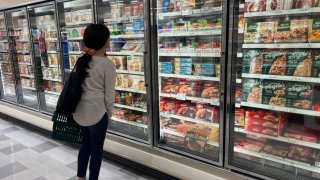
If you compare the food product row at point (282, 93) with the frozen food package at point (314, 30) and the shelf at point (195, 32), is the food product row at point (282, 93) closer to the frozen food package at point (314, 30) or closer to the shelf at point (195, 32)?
the frozen food package at point (314, 30)

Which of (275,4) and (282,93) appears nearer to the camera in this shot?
(275,4)

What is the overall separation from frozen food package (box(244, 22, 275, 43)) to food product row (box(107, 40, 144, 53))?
4.10 ft

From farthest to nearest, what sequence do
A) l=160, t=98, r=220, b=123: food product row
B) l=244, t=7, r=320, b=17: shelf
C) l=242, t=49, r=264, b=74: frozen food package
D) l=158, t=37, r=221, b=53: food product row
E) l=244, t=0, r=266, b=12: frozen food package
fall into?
l=160, t=98, r=220, b=123: food product row
l=158, t=37, r=221, b=53: food product row
l=242, t=49, r=264, b=74: frozen food package
l=244, t=0, r=266, b=12: frozen food package
l=244, t=7, r=320, b=17: shelf

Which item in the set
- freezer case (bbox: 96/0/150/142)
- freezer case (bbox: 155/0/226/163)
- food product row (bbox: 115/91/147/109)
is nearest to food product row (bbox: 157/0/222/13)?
freezer case (bbox: 155/0/226/163)

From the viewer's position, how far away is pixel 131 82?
310cm

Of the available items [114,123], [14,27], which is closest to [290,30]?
[114,123]

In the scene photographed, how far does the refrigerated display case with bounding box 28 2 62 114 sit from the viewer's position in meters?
4.01

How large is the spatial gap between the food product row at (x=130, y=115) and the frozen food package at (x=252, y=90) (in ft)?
4.54

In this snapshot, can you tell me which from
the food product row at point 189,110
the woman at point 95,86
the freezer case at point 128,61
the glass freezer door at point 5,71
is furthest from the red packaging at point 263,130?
the glass freezer door at point 5,71

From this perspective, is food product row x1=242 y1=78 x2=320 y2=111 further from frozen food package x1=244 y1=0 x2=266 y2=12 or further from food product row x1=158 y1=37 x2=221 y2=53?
frozen food package x1=244 y1=0 x2=266 y2=12

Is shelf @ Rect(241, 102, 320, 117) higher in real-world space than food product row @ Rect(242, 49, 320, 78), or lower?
lower

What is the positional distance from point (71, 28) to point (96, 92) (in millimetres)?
1925

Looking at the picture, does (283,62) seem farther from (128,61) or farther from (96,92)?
(128,61)

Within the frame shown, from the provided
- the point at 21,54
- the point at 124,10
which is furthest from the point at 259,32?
the point at 21,54
